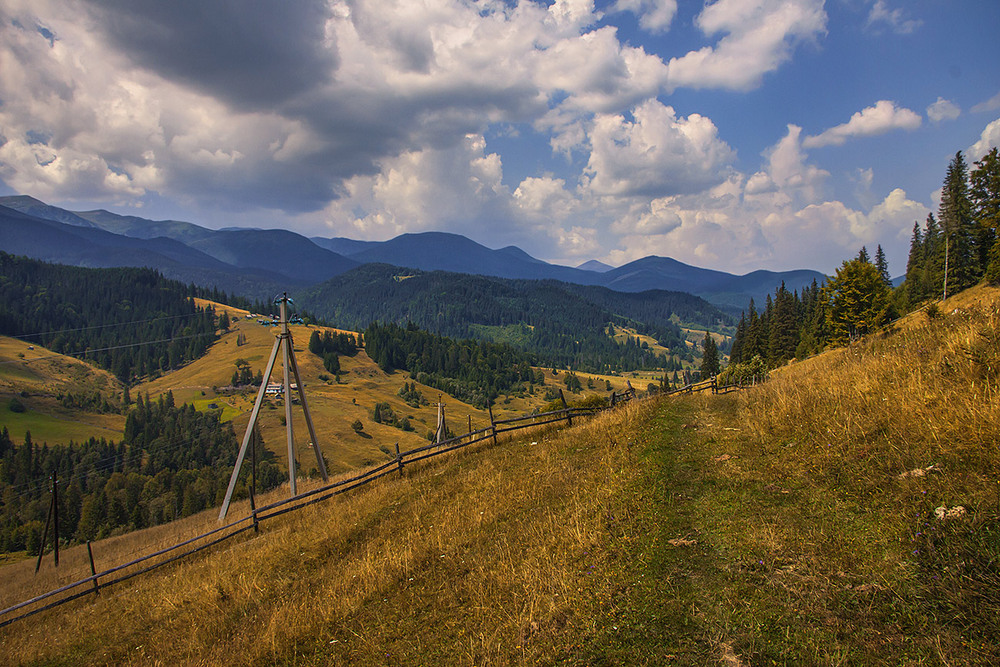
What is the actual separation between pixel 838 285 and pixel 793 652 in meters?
56.4

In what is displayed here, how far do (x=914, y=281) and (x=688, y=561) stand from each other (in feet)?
310

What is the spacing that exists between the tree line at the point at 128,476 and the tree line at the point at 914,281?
7238cm

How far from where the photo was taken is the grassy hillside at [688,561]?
212 inches

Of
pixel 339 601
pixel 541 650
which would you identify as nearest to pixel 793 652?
pixel 541 650

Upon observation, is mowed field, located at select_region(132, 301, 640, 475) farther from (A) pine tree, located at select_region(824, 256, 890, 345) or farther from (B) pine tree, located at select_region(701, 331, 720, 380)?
(A) pine tree, located at select_region(824, 256, 890, 345)

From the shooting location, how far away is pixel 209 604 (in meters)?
11.0

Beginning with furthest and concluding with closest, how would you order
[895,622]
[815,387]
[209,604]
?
[815,387] → [209,604] → [895,622]

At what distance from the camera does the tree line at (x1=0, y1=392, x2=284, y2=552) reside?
7519 centimetres

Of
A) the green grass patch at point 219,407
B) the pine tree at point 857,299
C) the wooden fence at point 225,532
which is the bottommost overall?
the green grass patch at point 219,407

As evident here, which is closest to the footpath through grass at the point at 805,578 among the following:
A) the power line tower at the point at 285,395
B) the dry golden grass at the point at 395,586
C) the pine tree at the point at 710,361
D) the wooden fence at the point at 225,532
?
the dry golden grass at the point at 395,586

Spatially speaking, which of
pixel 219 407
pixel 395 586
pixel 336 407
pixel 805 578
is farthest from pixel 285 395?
pixel 219 407

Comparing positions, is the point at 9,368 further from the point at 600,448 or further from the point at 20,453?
the point at 600,448

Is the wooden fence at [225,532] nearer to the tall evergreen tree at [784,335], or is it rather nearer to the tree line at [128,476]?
the tree line at [128,476]

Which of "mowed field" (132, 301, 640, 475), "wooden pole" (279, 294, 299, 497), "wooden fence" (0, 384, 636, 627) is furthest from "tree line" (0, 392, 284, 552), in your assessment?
"wooden fence" (0, 384, 636, 627)
